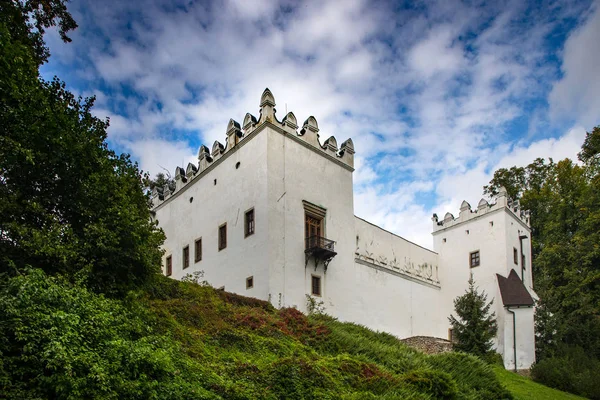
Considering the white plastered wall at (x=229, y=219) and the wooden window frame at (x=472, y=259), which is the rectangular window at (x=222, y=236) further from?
the wooden window frame at (x=472, y=259)

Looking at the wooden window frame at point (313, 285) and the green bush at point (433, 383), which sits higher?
the wooden window frame at point (313, 285)

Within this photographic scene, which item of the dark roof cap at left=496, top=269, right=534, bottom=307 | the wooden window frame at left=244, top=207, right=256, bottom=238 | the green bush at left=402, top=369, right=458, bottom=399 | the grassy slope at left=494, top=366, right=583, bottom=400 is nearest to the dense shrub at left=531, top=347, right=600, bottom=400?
the grassy slope at left=494, top=366, right=583, bottom=400

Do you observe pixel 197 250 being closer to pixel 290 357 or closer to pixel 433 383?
pixel 290 357

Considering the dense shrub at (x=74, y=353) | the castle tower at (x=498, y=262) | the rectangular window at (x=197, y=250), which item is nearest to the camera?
the dense shrub at (x=74, y=353)

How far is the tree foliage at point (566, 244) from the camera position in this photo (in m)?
32.3

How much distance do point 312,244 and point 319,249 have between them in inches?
20.9

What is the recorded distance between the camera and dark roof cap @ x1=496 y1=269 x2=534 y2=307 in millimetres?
31359

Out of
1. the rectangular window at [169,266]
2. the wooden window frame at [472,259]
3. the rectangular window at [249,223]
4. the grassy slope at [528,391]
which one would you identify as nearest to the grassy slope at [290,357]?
the grassy slope at [528,391]

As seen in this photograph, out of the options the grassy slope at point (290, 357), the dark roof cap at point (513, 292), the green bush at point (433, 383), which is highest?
the dark roof cap at point (513, 292)

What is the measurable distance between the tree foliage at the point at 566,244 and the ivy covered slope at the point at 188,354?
18.1m

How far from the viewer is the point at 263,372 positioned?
1194cm

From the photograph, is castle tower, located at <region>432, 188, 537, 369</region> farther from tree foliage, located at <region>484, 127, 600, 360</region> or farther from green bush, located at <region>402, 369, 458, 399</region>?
green bush, located at <region>402, 369, 458, 399</region>

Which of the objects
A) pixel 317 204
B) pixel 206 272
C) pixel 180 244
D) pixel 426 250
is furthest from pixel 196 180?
pixel 426 250

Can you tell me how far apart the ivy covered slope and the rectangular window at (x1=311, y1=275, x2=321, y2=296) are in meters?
4.34
